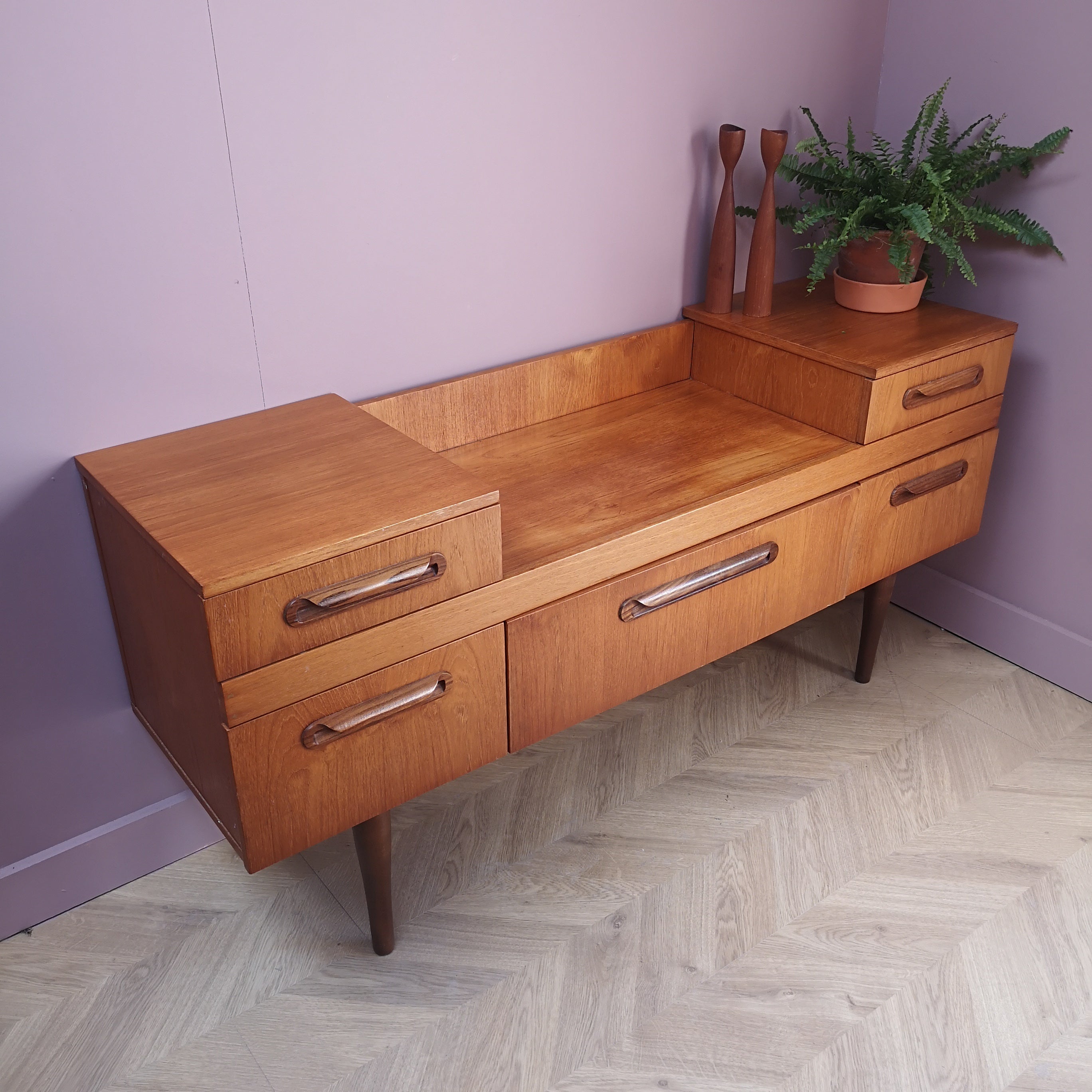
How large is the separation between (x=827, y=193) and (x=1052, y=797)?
120 centimetres

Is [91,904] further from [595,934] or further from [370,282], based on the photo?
[370,282]

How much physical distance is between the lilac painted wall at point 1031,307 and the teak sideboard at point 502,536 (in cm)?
16

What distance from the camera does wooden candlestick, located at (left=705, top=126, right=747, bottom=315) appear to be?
72.6 inches

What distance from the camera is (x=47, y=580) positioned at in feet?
4.82

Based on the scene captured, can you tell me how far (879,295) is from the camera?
1.98m

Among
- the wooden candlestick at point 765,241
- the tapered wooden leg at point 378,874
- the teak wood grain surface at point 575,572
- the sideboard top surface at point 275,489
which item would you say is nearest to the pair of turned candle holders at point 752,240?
the wooden candlestick at point 765,241

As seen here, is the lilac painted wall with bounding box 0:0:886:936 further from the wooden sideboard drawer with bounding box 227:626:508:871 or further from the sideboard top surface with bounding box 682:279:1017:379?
the wooden sideboard drawer with bounding box 227:626:508:871

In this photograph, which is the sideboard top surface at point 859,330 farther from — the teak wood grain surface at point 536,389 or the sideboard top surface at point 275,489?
the sideboard top surface at point 275,489

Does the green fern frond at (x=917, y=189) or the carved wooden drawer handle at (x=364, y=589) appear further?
the green fern frond at (x=917, y=189)

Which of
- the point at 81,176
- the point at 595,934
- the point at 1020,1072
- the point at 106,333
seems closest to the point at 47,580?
the point at 106,333

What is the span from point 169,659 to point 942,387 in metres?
1.36

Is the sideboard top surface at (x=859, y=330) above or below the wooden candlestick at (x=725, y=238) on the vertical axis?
below

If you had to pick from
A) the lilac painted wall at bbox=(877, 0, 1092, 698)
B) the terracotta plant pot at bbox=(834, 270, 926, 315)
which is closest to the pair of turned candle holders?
the terracotta plant pot at bbox=(834, 270, 926, 315)

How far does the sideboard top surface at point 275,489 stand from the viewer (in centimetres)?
119
